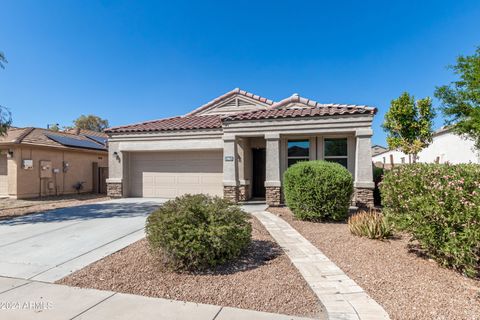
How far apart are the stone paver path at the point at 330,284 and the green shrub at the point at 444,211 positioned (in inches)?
63.7

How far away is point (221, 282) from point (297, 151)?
792cm

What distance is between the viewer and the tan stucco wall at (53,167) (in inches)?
524

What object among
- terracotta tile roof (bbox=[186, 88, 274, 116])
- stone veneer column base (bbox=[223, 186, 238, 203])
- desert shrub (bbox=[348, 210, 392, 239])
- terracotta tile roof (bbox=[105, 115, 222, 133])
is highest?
terracotta tile roof (bbox=[186, 88, 274, 116])

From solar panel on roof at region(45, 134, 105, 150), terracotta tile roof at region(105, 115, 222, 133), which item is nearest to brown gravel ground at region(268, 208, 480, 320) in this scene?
terracotta tile roof at region(105, 115, 222, 133)

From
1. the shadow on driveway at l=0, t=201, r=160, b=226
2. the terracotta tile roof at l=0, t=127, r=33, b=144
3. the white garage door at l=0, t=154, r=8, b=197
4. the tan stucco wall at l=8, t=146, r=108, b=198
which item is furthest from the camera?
the white garage door at l=0, t=154, r=8, b=197

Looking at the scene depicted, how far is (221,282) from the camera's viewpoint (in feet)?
12.5

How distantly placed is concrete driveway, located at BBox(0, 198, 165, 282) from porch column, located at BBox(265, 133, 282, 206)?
4.74 meters

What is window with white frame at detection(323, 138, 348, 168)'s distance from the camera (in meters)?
10.4

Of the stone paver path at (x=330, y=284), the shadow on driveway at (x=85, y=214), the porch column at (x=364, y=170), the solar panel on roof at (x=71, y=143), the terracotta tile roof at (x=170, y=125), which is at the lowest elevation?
the stone paver path at (x=330, y=284)

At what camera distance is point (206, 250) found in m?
4.20

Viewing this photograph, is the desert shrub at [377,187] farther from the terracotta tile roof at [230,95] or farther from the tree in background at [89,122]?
the tree in background at [89,122]

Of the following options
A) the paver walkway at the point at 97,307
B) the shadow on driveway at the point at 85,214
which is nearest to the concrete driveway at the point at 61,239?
the shadow on driveway at the point at 85,214

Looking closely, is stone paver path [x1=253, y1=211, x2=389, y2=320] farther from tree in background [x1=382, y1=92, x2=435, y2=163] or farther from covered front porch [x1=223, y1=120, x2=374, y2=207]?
tree in background [x1=382, y1=92, x2=435, y2=163]

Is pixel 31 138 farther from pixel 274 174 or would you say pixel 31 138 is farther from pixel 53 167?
pixel 274 174
